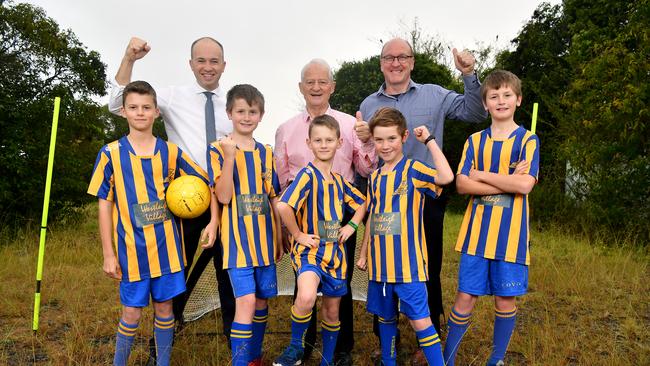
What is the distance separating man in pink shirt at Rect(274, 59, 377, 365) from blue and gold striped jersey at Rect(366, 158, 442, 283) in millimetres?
392

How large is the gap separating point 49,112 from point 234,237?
26.3 feet

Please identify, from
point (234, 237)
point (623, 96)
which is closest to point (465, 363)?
point (234, 237)

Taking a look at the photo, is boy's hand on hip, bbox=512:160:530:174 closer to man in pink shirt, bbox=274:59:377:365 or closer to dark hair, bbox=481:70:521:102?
dark hair, bbox=481:70:521:102

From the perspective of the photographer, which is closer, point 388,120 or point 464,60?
point 388,120

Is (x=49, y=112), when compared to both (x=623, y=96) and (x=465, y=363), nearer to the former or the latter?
(x=465, y=363)

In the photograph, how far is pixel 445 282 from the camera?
7000 millimetres

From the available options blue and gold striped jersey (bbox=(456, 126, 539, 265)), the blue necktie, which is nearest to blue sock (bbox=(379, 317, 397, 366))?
blue and gold striped jersey (bbox=(456, 126, 539, 265))

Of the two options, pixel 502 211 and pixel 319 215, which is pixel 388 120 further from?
pixel 502 211

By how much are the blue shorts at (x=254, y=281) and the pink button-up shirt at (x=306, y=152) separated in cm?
79

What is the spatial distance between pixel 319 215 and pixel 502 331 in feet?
4.93

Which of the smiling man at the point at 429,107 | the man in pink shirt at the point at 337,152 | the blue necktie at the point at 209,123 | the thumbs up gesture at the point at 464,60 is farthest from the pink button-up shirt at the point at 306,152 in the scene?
the thumbs up gesture at the point at 464,60

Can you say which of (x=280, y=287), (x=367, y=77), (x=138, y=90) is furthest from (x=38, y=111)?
(x=367, y=77)

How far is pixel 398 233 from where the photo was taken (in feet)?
11.3

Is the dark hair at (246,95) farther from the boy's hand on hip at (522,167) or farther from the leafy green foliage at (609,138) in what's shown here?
the leafy green foliage at (609,138)
